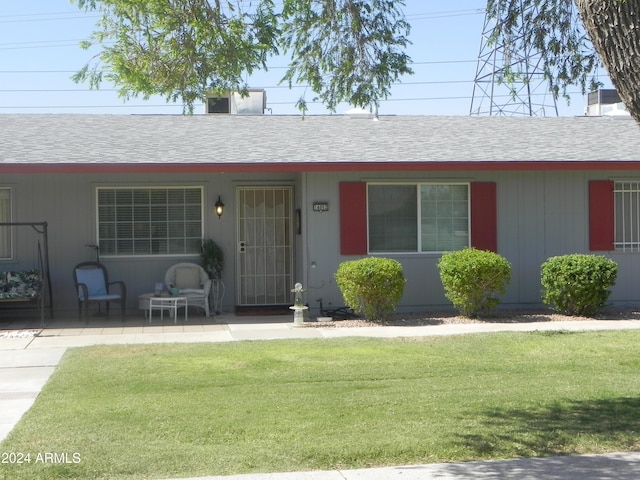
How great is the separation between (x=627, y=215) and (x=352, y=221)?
196 inches

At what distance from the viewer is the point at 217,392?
8836 mm

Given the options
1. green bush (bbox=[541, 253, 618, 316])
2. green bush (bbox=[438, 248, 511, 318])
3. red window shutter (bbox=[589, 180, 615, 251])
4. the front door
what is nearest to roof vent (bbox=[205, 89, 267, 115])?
the front door

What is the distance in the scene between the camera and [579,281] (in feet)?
47.2

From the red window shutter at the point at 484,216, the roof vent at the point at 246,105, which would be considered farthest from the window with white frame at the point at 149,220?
the roof vent at the point at 246,105

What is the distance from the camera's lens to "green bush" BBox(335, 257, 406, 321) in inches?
550

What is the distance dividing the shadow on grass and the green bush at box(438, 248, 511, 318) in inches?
232

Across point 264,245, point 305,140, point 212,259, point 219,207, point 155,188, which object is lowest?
point 212,259

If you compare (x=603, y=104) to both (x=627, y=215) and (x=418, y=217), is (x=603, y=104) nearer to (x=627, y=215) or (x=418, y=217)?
(x=627, y=215)

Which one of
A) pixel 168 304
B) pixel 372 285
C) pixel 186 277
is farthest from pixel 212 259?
pixel 372 285

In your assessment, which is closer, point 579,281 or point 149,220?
point 579,281

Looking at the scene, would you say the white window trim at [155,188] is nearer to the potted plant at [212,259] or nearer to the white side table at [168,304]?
the potted plant at [212,259]

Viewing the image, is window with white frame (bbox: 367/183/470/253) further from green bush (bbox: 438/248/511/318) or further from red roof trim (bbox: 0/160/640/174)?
green bush (bbox: 438/248/511/318)

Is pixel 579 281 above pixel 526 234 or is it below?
below

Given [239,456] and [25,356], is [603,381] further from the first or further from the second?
[25,356]
